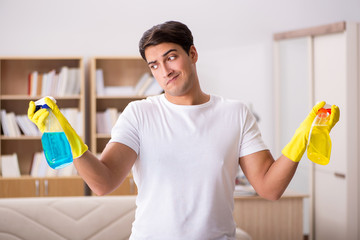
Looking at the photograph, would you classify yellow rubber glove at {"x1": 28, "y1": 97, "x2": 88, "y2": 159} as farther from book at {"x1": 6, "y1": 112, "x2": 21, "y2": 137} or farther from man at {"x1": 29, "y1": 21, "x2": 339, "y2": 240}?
book at {"x1": 6, "y1": 112, "x2": 21, "y2": 137}

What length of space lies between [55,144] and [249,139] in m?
0.55

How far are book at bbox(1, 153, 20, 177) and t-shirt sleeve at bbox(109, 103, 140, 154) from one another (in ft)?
11.1

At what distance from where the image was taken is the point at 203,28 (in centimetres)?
509

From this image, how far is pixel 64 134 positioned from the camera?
1.35 m

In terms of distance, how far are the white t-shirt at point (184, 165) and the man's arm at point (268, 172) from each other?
0.03 m

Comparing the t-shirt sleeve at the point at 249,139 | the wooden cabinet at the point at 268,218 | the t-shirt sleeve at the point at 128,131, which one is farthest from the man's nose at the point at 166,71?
the wooden cabinet at the point at 268,218

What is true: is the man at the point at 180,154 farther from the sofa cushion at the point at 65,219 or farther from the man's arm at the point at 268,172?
the sofa cushion at the point at 65,219

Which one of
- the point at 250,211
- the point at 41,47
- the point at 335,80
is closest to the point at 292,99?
the point at 335,80

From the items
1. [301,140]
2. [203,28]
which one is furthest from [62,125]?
[203,28]

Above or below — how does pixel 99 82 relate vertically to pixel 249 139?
above

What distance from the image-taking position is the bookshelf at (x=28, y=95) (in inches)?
177

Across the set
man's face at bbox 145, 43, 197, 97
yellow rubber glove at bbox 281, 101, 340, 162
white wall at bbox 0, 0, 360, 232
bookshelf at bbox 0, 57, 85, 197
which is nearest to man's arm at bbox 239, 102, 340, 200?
yellow rubber glove at bbox 281, 101, 340, 162

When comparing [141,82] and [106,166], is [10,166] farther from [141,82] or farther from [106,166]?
[106,166]

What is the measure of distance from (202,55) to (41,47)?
1524mm
